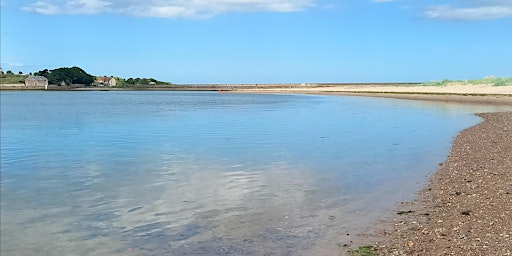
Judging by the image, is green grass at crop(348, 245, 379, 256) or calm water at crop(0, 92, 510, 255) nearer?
green grass at crop(348, 245, 379, 256)

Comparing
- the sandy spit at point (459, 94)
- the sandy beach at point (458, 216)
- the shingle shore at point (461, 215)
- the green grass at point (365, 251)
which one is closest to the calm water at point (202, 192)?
the green grass at point (365, 251)

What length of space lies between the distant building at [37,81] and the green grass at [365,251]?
195m

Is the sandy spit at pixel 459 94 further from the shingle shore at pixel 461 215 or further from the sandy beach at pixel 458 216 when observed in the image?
the sandy beach at pixel 458 216

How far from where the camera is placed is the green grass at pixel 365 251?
7389mm

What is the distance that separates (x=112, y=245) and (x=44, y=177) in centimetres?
647

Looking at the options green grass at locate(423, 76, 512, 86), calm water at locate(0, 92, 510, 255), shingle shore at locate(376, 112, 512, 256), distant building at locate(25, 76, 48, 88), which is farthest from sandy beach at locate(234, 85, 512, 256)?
distant building at locate(25, 76, 48, 88)

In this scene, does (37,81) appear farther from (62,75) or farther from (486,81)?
(486,81)

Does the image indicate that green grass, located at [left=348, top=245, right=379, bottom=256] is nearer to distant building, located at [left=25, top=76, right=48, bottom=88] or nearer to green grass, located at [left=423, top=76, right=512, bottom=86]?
green grass, located at [left=423, top=76, right=512, bottom=86]

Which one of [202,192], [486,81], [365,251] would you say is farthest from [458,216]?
[486,81]

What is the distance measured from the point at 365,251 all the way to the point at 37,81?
652 feet

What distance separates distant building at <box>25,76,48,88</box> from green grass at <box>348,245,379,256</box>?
195 m

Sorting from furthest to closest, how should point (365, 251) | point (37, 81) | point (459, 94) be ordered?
point (37, 81) < point (459, 94) < point (365, 251)

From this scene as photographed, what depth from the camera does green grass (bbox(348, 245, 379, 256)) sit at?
739cm

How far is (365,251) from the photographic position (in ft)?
24.6
